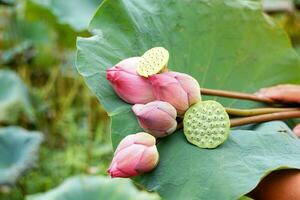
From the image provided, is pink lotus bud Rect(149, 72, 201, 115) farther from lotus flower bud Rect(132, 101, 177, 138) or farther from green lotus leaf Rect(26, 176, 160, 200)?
green lotus leaf Rect(26, 176, 160, 200)

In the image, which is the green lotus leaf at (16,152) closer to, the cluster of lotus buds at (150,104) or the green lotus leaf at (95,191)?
the green lotus leaf at (95,191)

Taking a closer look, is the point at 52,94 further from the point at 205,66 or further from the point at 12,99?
the point at 205,66

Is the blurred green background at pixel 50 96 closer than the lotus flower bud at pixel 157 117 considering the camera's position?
No

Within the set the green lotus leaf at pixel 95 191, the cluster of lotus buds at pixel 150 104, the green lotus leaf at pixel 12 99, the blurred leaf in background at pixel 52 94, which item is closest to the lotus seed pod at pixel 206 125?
the cluster of lotus buds at pixel 150 104

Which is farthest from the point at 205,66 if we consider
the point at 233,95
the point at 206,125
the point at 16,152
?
the point at 16,152

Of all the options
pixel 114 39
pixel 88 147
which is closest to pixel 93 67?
pixel 114 39

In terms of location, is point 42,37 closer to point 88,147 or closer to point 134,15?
point 88,147

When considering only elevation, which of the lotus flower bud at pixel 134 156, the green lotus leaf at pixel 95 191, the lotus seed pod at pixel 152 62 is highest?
the lotus seed pod at pixel 152 62
